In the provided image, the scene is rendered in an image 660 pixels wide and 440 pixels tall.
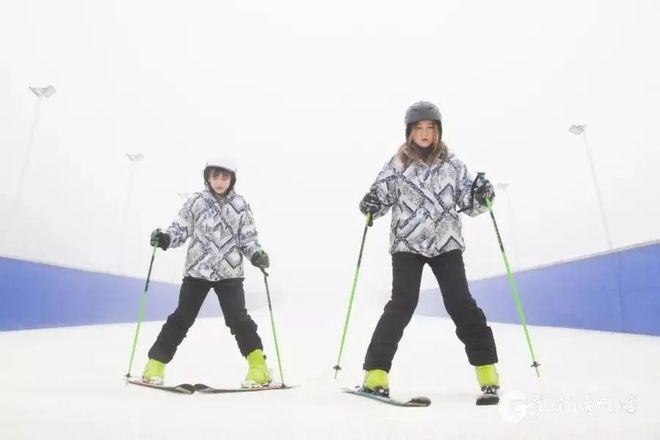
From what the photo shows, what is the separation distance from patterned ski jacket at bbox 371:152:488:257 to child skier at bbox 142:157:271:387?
35.9 inches

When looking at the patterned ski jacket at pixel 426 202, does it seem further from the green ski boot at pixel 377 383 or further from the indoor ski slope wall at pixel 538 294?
the indoor ski slope wall at pixel 538 294

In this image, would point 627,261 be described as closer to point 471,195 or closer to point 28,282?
point 471,195

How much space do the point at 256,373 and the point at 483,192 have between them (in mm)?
1716

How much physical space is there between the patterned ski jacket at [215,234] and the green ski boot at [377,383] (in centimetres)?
114

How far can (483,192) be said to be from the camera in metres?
2.82

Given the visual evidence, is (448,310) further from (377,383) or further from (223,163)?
(223,163)

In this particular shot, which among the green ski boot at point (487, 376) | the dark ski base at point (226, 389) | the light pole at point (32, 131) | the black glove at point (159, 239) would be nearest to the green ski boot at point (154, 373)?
the dark ski base at point (226, 389)

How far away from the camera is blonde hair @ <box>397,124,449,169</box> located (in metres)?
2.93

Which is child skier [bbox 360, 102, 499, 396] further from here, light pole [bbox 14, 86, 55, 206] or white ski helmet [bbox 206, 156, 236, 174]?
light pole [bbox 14, 86, 55, 206]

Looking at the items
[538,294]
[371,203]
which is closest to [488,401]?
[371,203]

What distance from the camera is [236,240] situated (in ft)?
11.4

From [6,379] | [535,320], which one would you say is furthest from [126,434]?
[535,320]

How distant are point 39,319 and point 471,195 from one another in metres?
7.38

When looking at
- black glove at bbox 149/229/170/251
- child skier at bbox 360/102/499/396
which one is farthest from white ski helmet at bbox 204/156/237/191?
child skier at bbox 360/102/499/396
